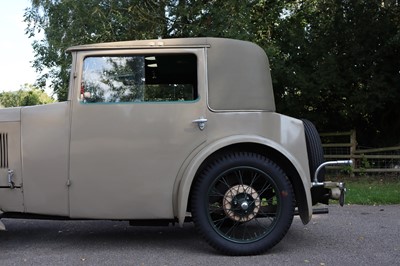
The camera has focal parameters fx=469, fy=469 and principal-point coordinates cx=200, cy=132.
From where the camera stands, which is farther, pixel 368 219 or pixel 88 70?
pixel 368 219

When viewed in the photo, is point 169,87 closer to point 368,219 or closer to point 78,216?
point 78,216

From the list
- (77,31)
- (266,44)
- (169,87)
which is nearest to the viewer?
(169,87)

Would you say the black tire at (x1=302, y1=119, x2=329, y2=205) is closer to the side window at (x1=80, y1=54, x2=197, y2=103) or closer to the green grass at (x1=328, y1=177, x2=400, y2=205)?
the side window at (x1=80, y1=54, x2=197, y2=103)

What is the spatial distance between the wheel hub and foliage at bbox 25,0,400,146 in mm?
6898

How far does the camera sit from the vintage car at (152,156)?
184 inches

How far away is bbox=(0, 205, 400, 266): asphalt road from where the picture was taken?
453 centimetres

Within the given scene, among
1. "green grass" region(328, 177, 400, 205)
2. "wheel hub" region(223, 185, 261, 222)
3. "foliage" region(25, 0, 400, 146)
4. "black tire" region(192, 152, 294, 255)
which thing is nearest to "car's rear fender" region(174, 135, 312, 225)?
"black tire" region(192, 152, 294, 255)

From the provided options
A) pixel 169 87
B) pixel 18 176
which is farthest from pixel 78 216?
pixel 169 87

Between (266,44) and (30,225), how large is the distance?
863 centimetres

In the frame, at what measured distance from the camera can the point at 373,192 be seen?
9.05 metres

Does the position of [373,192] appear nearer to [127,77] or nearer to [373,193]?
[373,193]

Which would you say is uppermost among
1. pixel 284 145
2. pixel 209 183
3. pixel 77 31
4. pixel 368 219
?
pixel 77 31

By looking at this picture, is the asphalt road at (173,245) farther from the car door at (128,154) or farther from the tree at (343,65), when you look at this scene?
the tree at (343,65)

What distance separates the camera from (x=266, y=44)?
12930mm
